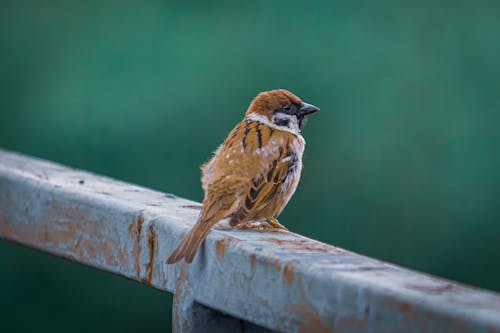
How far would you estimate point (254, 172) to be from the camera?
3488mm

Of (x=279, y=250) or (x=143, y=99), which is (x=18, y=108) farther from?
(x=279, y=250)

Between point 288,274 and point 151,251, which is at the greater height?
point 288,274

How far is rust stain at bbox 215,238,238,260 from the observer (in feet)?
7.29

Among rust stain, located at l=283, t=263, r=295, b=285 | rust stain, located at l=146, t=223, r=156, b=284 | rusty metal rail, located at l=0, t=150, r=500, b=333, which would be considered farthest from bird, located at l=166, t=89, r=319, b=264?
rust stain, located at l=283, t=263, r=295, b=285

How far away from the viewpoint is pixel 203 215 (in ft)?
8.70

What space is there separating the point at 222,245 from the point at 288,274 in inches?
11.6

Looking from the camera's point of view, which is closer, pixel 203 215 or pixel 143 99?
pixel 203 215

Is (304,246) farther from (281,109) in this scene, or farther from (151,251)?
(281,109)

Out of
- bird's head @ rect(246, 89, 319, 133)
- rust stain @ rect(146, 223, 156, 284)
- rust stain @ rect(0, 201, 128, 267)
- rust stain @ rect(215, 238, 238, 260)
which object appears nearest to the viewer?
rust stain @ rect(215, 238, 238, 260)

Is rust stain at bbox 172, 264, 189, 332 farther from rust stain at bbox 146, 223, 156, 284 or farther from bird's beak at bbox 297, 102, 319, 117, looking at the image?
bird's beak at bbox 297, 102, 319, 117

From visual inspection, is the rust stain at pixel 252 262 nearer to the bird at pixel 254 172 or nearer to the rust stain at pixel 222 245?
the rust stain at pixel 222 245

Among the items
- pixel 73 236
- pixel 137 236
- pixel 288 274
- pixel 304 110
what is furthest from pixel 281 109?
pixel 288 274

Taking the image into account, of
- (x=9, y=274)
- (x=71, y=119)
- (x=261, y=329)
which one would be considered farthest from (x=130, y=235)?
(x=71, y=119)

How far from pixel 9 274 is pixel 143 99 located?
156cm
